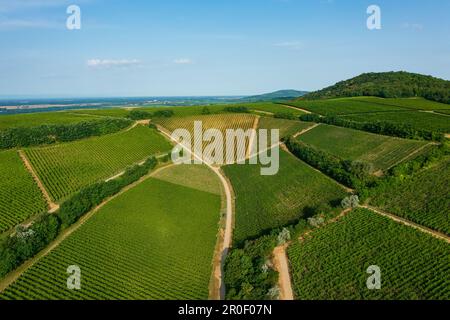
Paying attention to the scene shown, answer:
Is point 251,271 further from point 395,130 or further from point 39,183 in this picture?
point 395,130

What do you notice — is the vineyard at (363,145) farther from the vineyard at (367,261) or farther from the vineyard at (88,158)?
the vineyard at (88,158)

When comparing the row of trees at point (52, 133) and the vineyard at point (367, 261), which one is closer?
the vineyard at point (367, 261)

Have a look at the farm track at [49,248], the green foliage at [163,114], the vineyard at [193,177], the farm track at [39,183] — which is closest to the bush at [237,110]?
the green foliage at [163,114]

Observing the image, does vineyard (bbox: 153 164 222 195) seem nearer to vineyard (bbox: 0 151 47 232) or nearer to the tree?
vineyard (bbox: 0 151 47 232)

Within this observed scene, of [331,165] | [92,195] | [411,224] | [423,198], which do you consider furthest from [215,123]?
[411,224]

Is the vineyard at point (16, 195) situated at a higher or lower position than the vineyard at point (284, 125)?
lower

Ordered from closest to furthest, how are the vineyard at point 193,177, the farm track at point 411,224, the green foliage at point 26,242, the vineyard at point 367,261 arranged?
the vineyard at point 367,261
the green foliage at point 26,242
the farm track at point 411,224
the vineyard at point 193,177

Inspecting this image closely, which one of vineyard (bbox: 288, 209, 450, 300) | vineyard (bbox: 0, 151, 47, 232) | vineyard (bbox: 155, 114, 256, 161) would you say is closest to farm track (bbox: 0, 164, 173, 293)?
vineyard (bbox: 0, 151, 47, 232)
